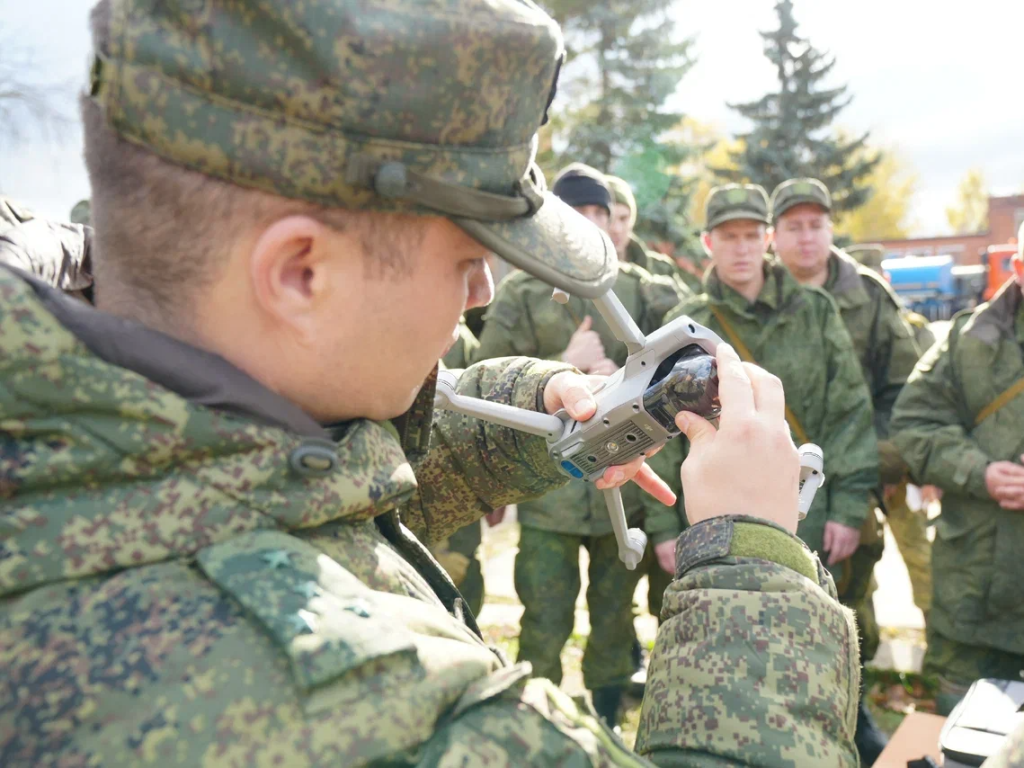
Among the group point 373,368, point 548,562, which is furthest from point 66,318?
point 548,562

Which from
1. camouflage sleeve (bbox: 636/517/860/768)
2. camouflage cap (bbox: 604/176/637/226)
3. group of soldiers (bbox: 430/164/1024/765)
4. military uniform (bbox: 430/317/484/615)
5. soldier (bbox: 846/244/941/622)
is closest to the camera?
camouflage sleeve (bbox: 636/517/860/768)

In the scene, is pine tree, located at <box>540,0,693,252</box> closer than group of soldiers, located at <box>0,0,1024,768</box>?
No

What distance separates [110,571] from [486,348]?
3.77 m

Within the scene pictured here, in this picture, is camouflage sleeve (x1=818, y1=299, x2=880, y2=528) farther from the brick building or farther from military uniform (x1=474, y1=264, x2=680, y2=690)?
the brick building

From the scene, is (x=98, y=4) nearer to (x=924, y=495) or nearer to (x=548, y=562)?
(x=548, y=562)

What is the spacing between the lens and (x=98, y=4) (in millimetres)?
1048

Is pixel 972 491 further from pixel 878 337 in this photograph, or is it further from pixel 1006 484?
pixel 878 337

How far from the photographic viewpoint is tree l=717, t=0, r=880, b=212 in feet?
74.1

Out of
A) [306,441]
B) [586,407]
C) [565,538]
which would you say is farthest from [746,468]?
[565,538]

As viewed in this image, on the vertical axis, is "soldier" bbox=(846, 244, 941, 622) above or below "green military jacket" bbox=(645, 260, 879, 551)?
below

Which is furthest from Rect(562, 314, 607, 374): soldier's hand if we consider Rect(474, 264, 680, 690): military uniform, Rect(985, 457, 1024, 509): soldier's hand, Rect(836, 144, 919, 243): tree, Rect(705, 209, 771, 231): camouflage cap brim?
Rect(836, 144, 919, 243): tree

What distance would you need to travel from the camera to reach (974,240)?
4569 cm

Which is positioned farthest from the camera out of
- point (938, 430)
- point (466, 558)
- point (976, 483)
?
point (466, 558)

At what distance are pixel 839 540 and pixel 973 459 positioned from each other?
71 cm
